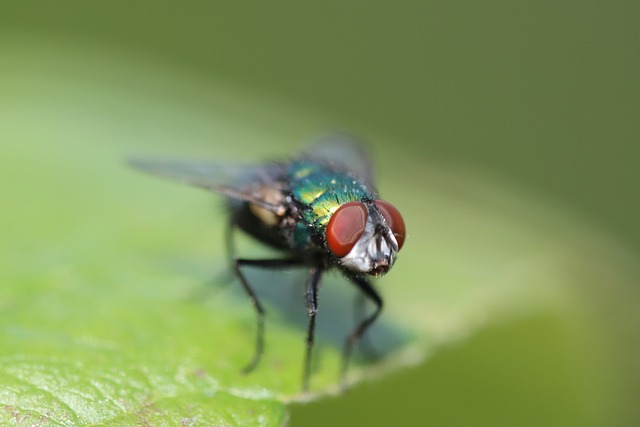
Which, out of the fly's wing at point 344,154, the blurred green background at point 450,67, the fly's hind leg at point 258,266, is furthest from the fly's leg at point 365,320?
the blurred green background at point 450,67

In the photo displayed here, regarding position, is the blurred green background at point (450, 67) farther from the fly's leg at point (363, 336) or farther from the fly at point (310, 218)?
the fly's leg at point (363, 336)

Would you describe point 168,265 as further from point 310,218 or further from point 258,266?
point 310,218

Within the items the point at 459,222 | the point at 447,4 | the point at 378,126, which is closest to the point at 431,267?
the point at 459,222

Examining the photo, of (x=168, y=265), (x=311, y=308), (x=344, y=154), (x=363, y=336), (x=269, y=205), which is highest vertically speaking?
(x=344, y=154)

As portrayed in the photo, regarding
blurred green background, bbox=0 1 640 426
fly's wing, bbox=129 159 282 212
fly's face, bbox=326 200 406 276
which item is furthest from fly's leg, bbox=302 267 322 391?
blurred green background, bbox=0 1 640 426

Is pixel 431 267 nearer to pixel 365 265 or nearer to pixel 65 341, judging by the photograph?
pixel 365 265

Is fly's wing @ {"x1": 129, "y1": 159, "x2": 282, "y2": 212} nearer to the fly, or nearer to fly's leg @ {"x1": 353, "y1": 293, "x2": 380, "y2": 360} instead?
the fly

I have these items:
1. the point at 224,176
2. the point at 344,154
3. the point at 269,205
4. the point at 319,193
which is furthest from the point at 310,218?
the point at 344,154
